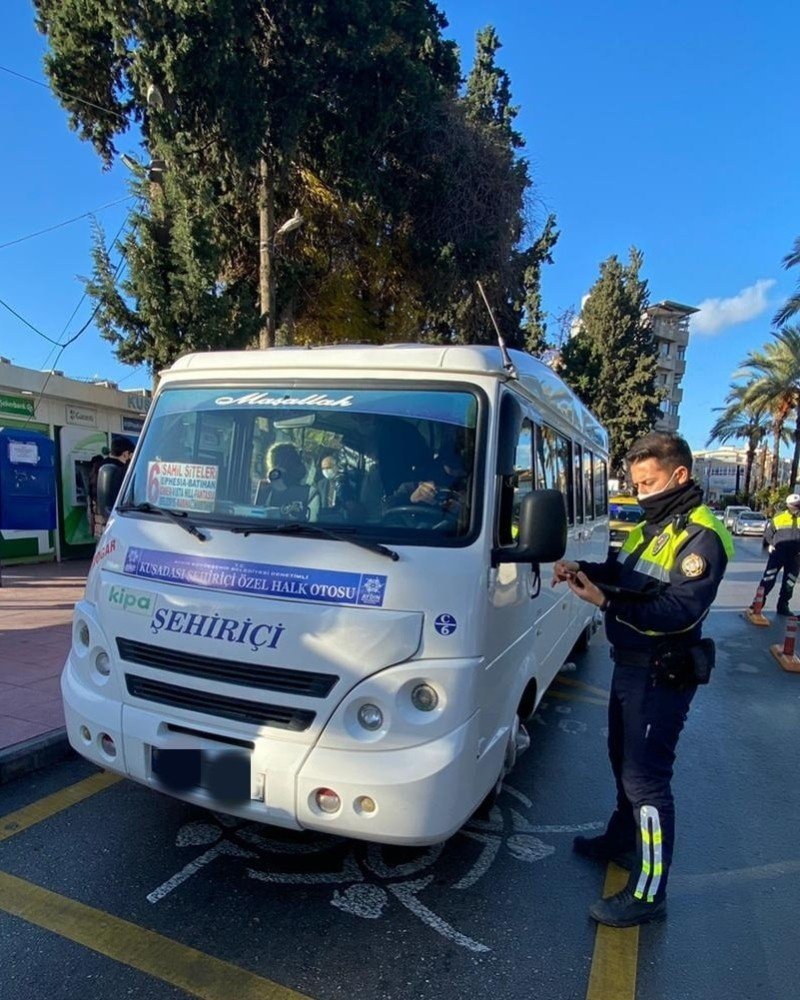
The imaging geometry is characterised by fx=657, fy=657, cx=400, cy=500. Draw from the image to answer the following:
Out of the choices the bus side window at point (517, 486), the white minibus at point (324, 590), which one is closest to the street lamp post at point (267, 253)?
the white minibus at point (324, 590)

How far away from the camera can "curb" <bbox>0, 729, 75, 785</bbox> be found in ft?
12.1

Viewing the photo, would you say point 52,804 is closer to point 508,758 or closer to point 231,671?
point 231,671

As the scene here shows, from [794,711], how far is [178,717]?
5.44m

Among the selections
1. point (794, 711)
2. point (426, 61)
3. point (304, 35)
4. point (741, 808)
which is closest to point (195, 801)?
point (741, 808)

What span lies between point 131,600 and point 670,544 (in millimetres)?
2330

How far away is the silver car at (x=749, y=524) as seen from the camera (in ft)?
113

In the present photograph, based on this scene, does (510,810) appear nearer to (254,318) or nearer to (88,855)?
(88,855)

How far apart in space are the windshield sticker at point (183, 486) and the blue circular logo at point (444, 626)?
1.25 metres

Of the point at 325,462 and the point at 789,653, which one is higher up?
the point at 325,462

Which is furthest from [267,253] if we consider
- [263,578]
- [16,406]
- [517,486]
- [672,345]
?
[672,345]

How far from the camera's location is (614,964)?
2.49 meters

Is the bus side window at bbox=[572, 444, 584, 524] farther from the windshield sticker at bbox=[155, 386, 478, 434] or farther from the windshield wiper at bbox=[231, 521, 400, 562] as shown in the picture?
the windshield wiper at bbox=[231, 521, 400, 562]

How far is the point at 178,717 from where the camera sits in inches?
105

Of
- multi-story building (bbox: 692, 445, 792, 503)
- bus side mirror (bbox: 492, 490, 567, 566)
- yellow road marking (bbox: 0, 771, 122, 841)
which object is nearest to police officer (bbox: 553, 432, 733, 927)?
bus side mirror (bbox: 492, 490, 567, 566)
